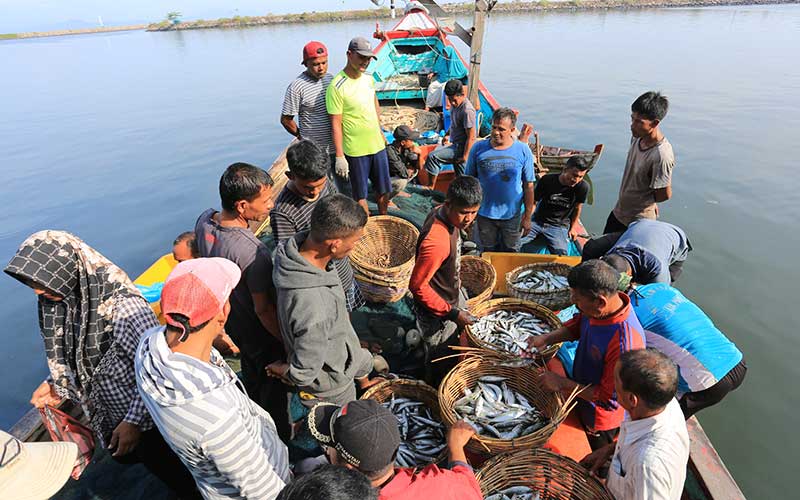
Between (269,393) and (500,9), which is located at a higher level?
(500,9)

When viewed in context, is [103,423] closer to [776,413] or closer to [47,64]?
[776,413]

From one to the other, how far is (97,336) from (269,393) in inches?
52.4

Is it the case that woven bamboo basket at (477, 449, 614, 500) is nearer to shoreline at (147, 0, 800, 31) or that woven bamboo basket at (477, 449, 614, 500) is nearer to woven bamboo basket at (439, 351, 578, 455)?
woven bamboo basket at (439, 351, 578, 455)

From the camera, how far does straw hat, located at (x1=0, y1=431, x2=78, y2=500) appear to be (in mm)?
1804

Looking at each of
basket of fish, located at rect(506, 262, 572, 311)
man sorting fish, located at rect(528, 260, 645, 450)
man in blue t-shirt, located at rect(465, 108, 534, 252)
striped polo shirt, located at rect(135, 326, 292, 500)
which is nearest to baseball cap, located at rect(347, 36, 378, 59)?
man in blue t-shirt, located at rect(465, 108, 534, 252)

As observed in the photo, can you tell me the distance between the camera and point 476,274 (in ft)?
15.6

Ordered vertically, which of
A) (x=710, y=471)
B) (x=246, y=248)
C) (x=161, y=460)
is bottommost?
(x=710, y=471)

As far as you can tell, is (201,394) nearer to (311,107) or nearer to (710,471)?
(710,471)

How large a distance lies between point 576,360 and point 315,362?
76.2 inches


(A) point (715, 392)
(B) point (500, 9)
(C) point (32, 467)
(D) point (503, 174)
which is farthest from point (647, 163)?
(B) point (500, 9)

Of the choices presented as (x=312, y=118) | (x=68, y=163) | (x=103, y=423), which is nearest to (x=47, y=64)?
(x=68, y=163)

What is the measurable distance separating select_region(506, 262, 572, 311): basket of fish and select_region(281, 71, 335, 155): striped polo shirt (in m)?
2.90

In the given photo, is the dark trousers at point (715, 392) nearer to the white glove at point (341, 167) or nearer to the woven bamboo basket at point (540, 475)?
the woven bamboo basket at point (540, 475)

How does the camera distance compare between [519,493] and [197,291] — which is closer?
[197,291]
